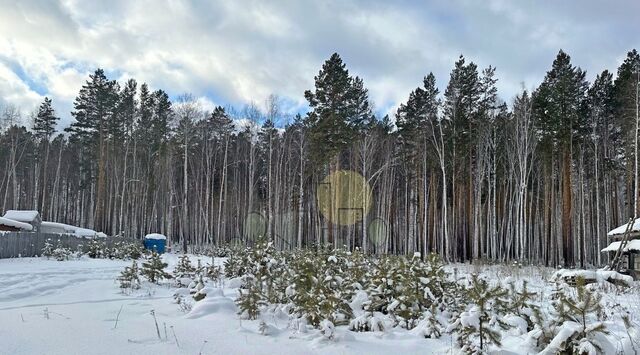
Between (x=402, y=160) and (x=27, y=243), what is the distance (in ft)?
75.9

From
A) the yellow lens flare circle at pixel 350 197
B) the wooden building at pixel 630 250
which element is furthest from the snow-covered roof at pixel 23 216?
the wooden building at pixel 630 250

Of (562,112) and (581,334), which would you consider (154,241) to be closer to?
(562,112)

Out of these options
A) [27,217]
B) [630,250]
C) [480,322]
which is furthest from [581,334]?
[27,217]

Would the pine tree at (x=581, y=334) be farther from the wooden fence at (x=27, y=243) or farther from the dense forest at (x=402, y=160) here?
the wooden fence at (x=27, y=243)

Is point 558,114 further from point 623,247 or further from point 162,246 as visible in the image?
point 162,246

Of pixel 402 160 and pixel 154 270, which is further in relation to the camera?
pixel 402 160

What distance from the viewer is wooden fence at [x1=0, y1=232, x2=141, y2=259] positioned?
60.8ft

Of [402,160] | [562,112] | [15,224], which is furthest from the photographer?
[402,160]

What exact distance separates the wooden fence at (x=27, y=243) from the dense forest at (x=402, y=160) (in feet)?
22.2

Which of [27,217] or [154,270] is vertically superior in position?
[27,217]

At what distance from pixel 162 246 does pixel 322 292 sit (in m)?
26.5

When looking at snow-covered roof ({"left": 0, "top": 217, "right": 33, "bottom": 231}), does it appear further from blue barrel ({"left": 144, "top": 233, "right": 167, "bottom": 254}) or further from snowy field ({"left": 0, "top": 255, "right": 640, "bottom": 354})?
snowy field ({"left": 0, "top": 255, "right": 640, "bottom": 354})

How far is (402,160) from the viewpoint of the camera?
3206 centimetres

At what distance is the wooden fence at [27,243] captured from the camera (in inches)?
730
